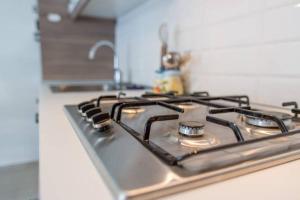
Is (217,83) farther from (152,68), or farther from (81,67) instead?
(81,67)

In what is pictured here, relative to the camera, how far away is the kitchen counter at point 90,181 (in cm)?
29

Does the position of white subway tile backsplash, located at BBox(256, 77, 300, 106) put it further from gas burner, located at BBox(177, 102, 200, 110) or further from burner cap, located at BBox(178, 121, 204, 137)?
burner cap, located at BBox(178, 121, 204, 137)

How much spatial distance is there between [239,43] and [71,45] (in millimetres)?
1444

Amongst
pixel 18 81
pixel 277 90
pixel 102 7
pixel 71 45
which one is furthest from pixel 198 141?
pixel 18 81

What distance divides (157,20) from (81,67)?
856mm

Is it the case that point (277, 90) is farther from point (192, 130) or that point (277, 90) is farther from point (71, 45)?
point (71, 45)

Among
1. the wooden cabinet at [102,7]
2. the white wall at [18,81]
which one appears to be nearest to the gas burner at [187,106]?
the wooden cabinet at [102,7]

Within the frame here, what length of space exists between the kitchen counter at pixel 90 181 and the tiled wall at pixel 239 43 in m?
0.43

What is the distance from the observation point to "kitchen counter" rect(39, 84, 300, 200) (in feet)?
0.96

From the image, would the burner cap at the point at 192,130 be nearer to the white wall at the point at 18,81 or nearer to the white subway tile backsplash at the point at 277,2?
the white subway tile backsplash at the point at 277,2

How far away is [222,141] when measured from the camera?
1.39 ft

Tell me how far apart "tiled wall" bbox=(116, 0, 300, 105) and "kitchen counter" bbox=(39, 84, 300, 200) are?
17.1 inches

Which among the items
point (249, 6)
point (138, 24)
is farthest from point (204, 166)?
point (138, 24)

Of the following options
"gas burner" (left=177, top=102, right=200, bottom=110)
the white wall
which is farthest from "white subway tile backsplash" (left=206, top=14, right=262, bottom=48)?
the white wall
